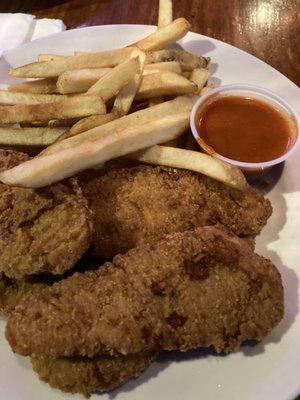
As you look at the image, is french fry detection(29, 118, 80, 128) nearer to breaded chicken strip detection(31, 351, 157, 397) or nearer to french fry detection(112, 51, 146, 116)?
french fry detection(112, 51, 146, 116)

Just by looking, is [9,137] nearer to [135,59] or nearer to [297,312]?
[135,59]

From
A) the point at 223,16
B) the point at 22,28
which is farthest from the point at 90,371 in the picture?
the point at 223,16

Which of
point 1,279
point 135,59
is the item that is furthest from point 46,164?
point 135,59

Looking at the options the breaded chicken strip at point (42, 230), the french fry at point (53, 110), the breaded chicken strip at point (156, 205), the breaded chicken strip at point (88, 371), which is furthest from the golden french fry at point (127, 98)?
the breaded chicken strip at point (88, 371)

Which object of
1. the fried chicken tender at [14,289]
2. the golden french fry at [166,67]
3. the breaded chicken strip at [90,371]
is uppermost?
the golden french fry at [166,67]

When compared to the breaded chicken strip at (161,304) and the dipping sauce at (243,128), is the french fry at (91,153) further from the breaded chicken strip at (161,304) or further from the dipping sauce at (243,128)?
the breaded chicken strip at (161,304)

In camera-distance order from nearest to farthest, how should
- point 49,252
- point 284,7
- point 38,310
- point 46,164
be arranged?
point 38,310 → point 49,252 → point 46,164 → point 284,7
